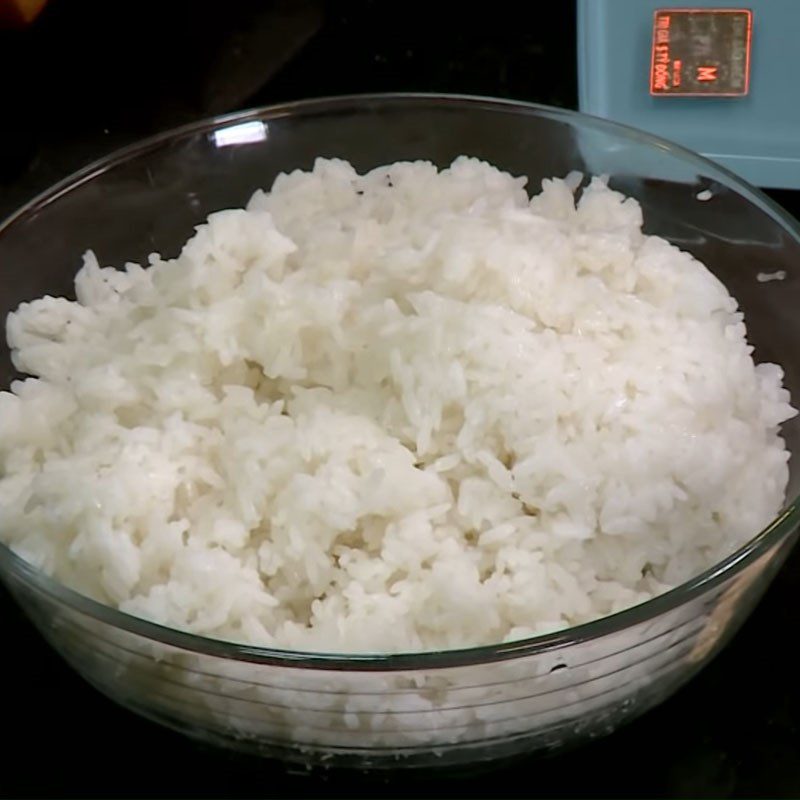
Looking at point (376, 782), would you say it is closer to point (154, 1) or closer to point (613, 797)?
point (613, 797)

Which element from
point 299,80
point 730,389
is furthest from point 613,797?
point 299,80

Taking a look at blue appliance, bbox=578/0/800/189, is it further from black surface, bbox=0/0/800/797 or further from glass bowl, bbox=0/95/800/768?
glass bowl, bbox=0/95/800/768

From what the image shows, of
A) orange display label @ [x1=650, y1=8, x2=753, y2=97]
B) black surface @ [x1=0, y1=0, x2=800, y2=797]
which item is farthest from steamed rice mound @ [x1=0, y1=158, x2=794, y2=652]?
orange display label @ [x1=650, y1=8, x2=753, y2=97]

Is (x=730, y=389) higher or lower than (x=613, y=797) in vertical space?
higher

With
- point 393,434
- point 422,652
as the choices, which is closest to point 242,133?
point 393,434

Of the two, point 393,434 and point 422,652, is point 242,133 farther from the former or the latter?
point 422,652

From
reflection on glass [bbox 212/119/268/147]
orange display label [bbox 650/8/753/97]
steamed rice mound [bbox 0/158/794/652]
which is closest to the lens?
steamed rice mound [bbox 0/158/794/652]

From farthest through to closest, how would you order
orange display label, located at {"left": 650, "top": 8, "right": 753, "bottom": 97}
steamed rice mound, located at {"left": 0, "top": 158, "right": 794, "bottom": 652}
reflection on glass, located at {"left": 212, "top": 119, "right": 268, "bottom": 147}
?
orange display label, located at {"left": 650, "top": 8, "right": 753, "bottom": 97} < reflection on glass, located at {"left": 212, "top": 119, "right": 268, "bottom": 147} < steamed rice mound, located at {"left": 0, "top": 158, "right": 794, "bottom": 652}

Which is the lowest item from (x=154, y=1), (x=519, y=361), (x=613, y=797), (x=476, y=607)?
(x=613, y=797)
